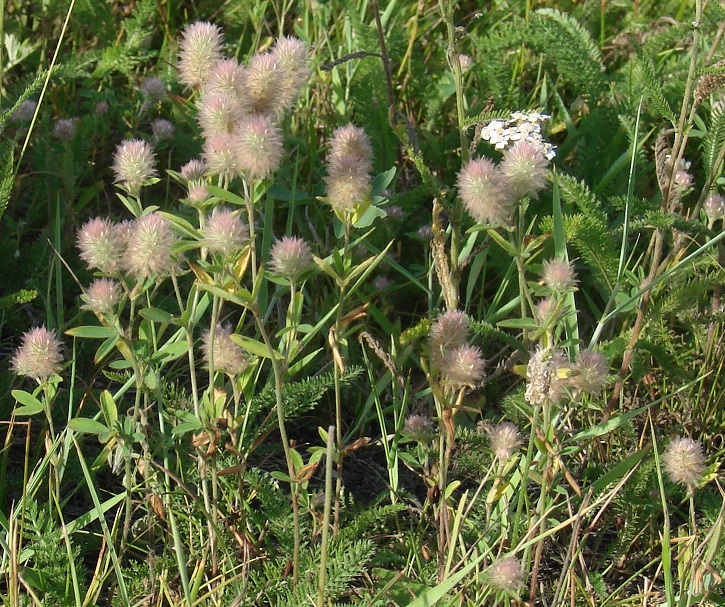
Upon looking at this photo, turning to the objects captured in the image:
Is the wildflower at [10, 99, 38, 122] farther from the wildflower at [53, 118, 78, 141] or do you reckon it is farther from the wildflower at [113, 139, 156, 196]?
the wildflower at [113, 139, 156, 196]

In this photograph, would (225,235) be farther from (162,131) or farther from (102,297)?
(162,131)

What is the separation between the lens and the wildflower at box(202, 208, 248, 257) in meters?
1.31

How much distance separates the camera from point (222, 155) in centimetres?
136

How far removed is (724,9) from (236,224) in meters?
1.15

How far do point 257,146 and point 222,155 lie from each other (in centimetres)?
7

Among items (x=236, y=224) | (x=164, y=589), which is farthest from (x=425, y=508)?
(x=236, y=224)

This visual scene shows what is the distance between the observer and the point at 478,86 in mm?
2801

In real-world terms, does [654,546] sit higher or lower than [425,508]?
lower

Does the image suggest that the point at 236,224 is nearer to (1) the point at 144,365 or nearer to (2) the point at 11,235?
(1) the point at 144,365

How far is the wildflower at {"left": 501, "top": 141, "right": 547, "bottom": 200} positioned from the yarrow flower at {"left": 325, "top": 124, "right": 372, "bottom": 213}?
0.69 feet

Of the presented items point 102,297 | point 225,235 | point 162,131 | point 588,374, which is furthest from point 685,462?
point 162,131

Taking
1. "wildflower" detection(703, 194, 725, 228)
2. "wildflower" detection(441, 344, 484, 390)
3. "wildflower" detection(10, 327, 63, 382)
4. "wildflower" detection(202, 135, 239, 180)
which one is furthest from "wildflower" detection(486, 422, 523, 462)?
"wildflower" detection(703, 194, 725, 228)

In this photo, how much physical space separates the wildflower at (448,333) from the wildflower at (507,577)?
33 centimetres

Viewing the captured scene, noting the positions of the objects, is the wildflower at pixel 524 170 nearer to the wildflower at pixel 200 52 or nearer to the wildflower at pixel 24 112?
the wildflower at pixel 200 52
